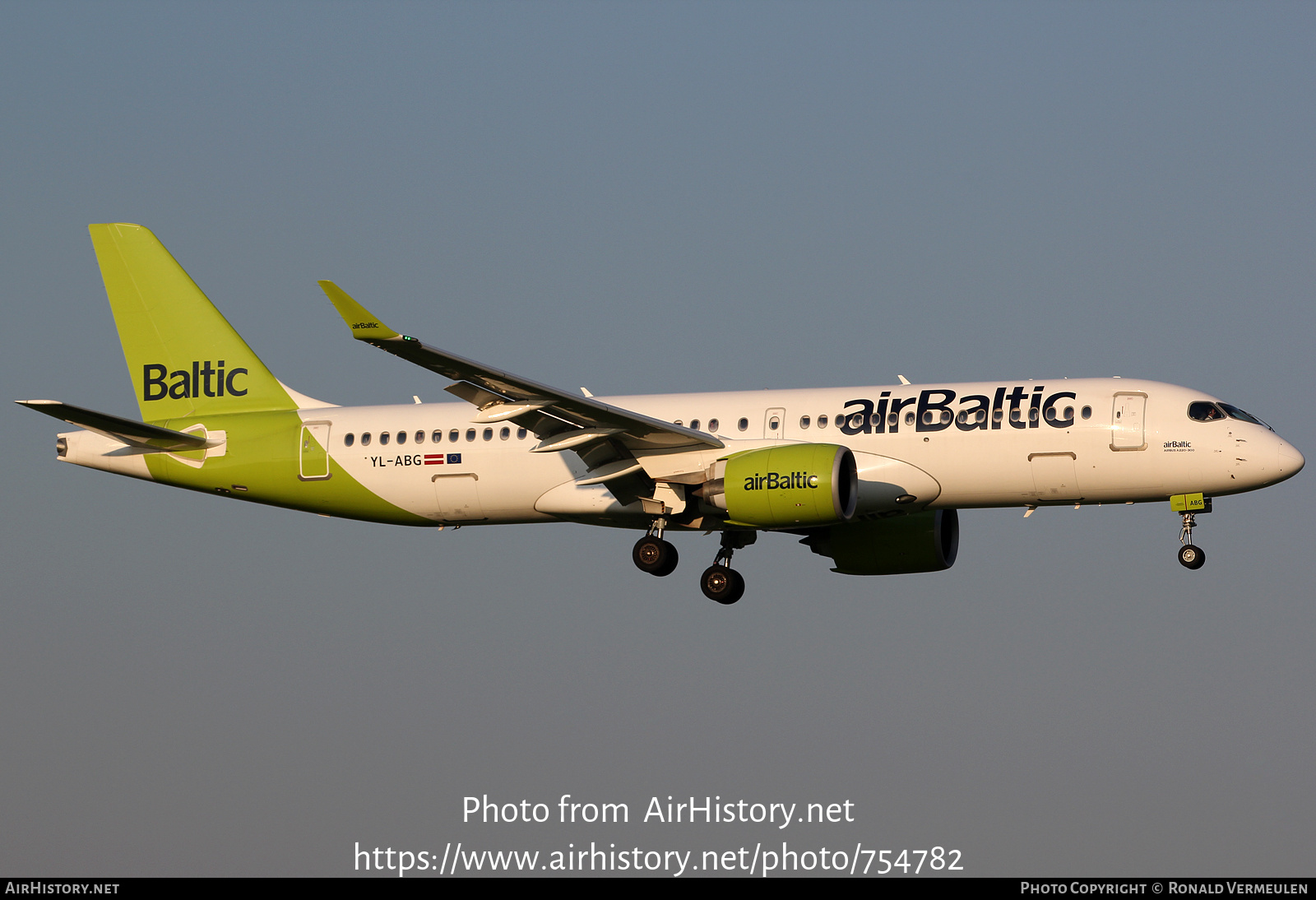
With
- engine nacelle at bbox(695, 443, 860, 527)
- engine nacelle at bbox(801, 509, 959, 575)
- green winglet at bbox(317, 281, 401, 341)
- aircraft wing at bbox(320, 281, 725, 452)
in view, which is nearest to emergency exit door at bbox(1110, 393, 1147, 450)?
engine nacelle at bbox(695, 443, 860, 527)

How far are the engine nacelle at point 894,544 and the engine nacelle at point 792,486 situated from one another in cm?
540

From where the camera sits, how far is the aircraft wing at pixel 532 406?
108 ft

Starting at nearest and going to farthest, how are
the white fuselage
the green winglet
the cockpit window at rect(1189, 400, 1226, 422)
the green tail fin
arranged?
1. the green winglet
2. the white fuselage
3. the cockpit window at rect(1189, 400, 1226, 422)
4. the green tail fin

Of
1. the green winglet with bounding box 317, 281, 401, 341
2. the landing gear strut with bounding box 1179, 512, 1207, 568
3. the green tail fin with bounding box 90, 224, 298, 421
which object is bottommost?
the landing gear strut with bounding box 1179, 512, 1207, 568

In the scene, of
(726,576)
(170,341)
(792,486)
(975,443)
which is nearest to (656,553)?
(726,576)

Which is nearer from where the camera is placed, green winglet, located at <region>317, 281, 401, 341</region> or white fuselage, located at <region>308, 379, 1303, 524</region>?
green winglet, located at <region>317, 281, 401, 341</region>

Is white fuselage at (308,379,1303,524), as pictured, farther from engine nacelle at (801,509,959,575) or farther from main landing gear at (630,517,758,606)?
engine nacelle at (801,509,959,575)

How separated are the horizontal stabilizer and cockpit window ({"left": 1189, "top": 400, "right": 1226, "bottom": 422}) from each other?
80.0ft

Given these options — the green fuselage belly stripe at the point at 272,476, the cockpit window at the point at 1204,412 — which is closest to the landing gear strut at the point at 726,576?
the green fuselage belly stripe at the point at 272,476

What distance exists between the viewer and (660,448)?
1588 inches

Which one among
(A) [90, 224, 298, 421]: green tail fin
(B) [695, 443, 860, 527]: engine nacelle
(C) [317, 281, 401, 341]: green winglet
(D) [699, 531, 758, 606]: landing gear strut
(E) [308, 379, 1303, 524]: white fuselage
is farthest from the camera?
(A) [90, 224, 298, 421]: green tail fin

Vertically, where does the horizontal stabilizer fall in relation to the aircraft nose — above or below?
above

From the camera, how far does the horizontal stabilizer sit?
40.1 m

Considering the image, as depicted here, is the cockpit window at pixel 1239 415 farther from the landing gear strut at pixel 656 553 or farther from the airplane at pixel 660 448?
the landing gear strut at pixel 656 553
